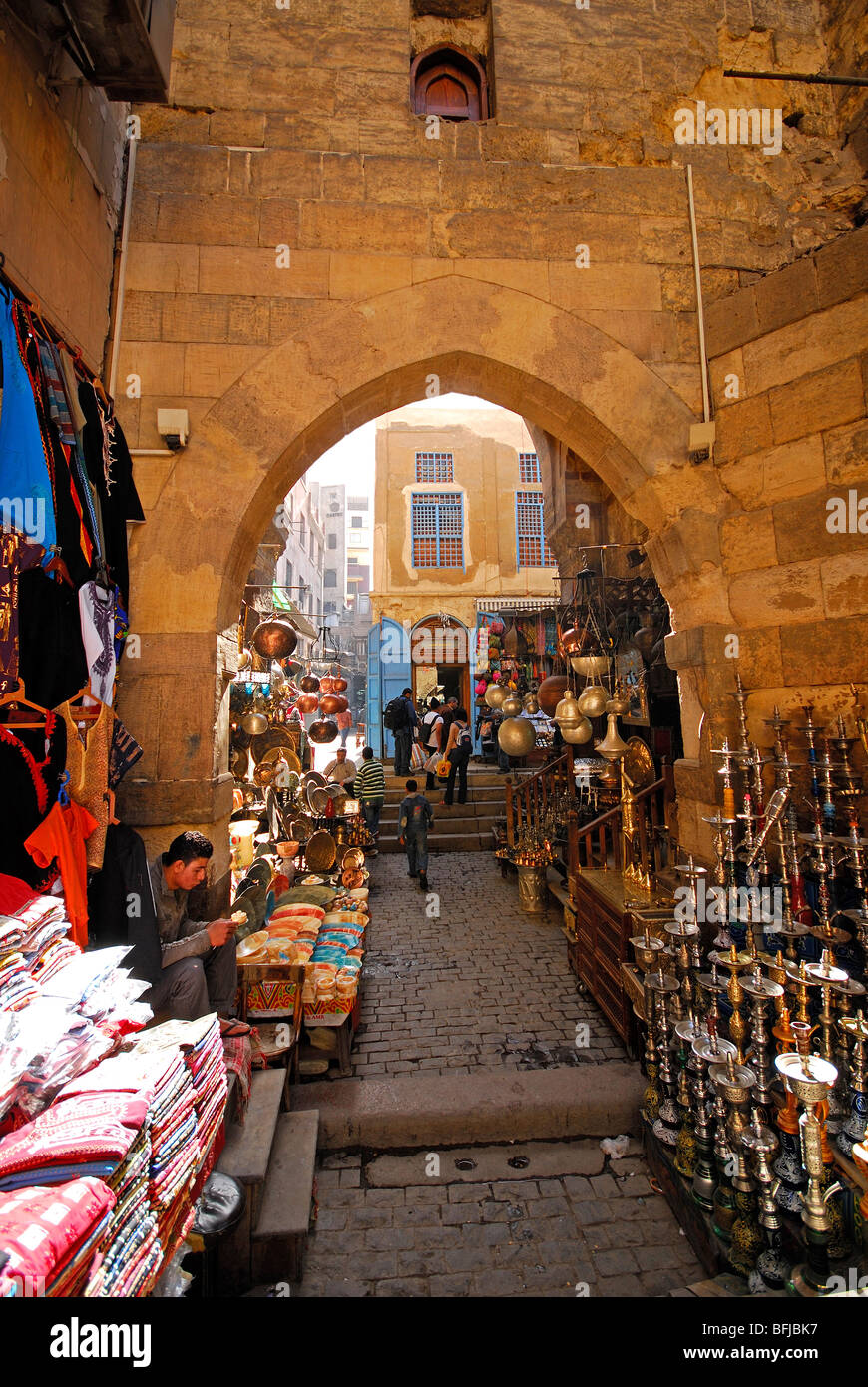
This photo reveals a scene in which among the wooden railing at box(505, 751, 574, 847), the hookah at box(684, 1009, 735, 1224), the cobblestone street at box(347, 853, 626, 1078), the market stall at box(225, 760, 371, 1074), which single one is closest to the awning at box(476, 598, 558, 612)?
the wooden railing at box(505, 751, 574, 847)

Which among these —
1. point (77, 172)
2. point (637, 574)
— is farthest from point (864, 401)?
point (77, 172)

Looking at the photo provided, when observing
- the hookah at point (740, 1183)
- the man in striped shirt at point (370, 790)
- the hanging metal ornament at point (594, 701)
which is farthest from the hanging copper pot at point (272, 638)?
the hookah at point (740, 1183)

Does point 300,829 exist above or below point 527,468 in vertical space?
below

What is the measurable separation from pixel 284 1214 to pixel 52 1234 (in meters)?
1.88

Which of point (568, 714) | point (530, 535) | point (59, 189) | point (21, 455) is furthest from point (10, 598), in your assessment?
point (530, 535)

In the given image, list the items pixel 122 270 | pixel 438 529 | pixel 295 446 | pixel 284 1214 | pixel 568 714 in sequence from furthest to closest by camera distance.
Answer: pixel 438 529 < pixel 568 714 < pixel 295 446 < pixel 122 270 < pixel 284 1214

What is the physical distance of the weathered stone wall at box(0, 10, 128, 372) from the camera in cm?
295

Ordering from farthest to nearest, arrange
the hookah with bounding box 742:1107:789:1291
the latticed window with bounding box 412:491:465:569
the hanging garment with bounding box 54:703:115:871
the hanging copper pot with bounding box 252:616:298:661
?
1. the latticed window with bounding box 412:491:465:569
2. the hanging copper pot with bounding box 252:616:298:661
3. the hanging garment with bounding box 54:703:115:871
4. the hookah with bounding box 742:1107:789:1291

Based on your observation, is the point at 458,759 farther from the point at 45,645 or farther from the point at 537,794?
the point at 45,645

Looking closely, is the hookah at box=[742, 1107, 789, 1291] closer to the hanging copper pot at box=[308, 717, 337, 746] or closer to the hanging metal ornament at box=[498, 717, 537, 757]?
the hanging metal ornament at box=[498, 717, 537, 757]

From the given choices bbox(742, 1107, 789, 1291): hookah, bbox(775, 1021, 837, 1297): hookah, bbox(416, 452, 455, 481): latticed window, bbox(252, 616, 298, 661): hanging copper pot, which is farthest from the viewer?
bbox(416, 452, 455, 481): latticed window

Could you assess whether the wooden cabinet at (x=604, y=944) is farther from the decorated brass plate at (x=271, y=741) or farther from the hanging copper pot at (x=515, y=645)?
the hanging copper pot at (x=515, y=645)

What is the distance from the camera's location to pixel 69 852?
107 inches

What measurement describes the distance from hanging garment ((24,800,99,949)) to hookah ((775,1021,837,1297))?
3.09 metres
